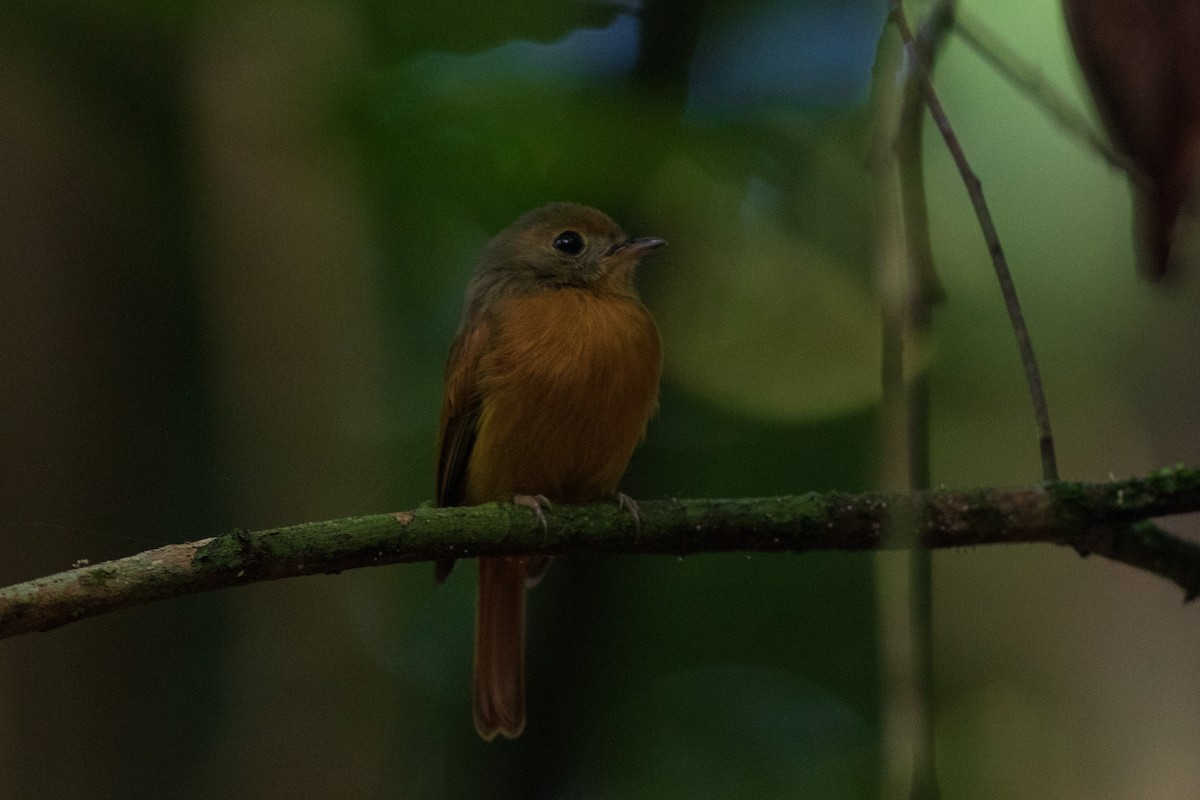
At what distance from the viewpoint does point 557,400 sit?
6.34 feet

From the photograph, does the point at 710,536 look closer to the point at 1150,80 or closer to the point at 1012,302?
the point at 1012,302

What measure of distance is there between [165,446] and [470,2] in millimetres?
763

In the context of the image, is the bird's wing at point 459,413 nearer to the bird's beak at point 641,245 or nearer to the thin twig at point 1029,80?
the bird's beak at point 641,245

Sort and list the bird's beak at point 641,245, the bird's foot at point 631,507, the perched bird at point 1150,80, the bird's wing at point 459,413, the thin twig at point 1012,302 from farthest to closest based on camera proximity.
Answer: the bird's wing at point 459,413
the bird's beak at point 641,245
the bird's foot at point 631,507
the thin twig at point 1012,302
the perched bird at point 1150,80

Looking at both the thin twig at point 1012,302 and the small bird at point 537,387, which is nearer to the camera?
the thin twig at point 1012,302

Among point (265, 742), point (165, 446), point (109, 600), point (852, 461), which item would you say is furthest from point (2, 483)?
point (852, 461)

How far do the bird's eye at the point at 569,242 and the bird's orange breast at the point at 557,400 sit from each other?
4.0 inches

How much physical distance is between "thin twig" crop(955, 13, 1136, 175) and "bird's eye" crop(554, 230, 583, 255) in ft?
2.07

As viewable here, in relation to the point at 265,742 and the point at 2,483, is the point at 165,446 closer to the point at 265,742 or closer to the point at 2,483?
the point at 2,483

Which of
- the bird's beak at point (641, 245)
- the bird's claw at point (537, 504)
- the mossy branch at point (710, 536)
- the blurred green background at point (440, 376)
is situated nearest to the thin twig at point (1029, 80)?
the blurred green background at point (440, 376)

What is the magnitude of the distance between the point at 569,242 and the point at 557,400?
0.28 meters

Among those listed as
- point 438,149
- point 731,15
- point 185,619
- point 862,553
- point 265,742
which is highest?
point 731,15

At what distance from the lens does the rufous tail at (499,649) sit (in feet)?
5.12

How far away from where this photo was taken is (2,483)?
4.60ft
